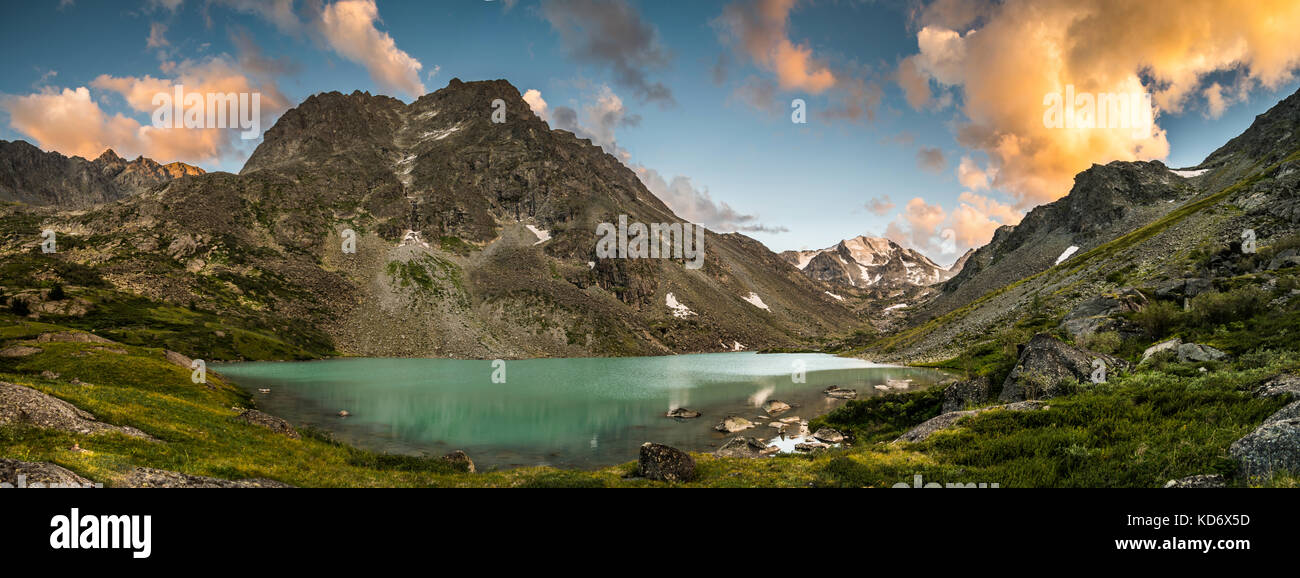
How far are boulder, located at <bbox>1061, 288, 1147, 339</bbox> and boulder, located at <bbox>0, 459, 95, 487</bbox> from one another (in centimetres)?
5816

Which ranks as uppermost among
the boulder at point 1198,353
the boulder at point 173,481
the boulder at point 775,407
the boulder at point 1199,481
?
the boulder at point 1198,353

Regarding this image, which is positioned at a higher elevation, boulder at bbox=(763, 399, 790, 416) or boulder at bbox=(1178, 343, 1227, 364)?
boulder at bbox=(1178, 343, 1227, 364)

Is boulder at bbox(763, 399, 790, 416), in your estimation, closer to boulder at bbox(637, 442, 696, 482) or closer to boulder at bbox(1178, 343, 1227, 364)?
boulder at bbox(1178, 343, 1227, 364)

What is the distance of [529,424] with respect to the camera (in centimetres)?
4953

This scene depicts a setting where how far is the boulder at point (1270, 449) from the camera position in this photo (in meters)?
10.5

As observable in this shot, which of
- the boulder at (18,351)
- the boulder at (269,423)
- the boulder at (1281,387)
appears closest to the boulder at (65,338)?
the boulder at (18,351)

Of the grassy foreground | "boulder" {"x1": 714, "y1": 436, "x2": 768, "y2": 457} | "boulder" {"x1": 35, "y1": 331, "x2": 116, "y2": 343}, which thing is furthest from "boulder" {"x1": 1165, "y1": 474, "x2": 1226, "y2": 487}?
"boulder" {"x1": 35, "y1": 331, "x2": 116, "y2": 343}

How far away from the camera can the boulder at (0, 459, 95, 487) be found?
10.6 meters

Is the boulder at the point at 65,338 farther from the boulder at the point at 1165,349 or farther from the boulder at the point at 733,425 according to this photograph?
the boulder at the point at 1165,349

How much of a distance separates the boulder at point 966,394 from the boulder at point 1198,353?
10.5m

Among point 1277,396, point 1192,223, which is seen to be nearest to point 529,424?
point 1277,396

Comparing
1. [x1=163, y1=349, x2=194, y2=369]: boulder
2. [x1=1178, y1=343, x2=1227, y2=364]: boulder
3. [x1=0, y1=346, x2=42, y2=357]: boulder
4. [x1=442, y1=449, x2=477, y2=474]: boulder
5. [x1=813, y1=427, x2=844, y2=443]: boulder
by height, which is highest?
[x1=1178, y1=343, x2=1227, y2=364]: boulder
